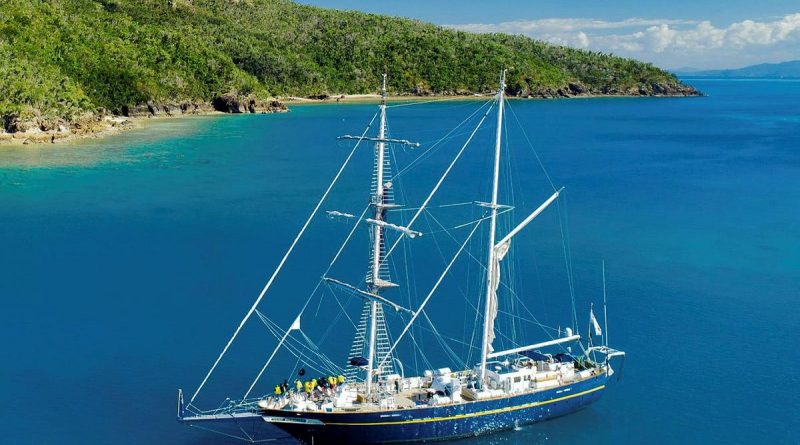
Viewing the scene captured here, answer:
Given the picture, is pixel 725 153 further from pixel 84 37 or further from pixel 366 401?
pixel 84 37

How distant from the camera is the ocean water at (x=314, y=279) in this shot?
32.3m

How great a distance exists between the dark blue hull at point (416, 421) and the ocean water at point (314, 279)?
2.35 ft

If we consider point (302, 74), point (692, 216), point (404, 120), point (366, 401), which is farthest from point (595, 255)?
point (302, 74)

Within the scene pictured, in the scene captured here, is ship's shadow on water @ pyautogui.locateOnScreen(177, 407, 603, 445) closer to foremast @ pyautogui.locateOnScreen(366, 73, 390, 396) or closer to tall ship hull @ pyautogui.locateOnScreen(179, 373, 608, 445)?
tall ship hull @ pyautogui.locateOnScreen(179, 373, 608, 445)

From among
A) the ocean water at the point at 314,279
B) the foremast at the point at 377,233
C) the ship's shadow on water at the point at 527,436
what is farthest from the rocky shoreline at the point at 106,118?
the foremast at the point at 377,233

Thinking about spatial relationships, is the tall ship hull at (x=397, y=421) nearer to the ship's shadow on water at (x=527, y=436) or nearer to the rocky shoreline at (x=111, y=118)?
the ship's shadow on water at (x=527, y=436)

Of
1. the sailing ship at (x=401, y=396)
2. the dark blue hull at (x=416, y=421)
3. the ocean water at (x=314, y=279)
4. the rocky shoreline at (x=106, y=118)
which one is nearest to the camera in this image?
the dark blue hull at (x=416, y=421)

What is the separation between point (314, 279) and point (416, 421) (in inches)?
759

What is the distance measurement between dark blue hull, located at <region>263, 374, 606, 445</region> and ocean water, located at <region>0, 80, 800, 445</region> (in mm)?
715

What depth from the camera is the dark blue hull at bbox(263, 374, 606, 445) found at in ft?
92.5

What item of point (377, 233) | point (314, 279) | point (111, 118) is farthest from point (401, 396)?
point (111, 118)

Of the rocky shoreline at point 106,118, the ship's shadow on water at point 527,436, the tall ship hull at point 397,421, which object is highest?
the rocky shoreline at point 106,118

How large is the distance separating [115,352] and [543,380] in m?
18.9

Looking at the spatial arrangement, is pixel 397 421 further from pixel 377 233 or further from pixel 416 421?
pixel 377 233
